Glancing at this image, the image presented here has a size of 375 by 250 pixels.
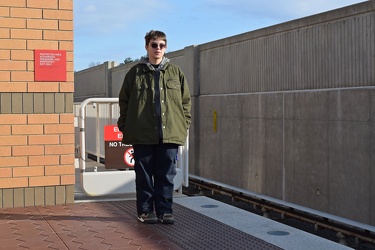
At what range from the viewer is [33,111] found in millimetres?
6672

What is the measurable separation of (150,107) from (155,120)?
124 millimetres

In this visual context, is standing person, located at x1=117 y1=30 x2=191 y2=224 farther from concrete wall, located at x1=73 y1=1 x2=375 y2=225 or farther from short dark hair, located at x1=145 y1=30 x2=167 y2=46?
concrete wall, located at x1=73 y1=1 x2=375 y2=225

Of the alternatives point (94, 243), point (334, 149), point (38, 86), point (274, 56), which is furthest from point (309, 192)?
point (94, 243)

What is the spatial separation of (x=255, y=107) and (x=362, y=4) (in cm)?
378

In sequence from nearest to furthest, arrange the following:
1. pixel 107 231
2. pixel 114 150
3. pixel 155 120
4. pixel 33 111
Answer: pixel 107 231, pixel 155 120, pixel 33 111, pixel 114 150

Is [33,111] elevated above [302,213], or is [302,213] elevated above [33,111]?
[33,111]

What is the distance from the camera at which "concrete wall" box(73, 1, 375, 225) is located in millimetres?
9250

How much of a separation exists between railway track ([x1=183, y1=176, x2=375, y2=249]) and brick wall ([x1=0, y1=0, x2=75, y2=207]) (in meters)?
4.17

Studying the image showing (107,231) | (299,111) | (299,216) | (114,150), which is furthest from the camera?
(299,111)

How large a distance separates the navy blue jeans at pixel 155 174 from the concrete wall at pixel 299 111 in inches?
166

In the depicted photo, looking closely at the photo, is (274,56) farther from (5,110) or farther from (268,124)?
(5,110)

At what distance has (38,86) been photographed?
21.9ft

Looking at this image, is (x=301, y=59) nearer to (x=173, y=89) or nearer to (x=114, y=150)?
(x=114, y=150)

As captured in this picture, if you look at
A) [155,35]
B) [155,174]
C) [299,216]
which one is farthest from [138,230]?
[299,216]
